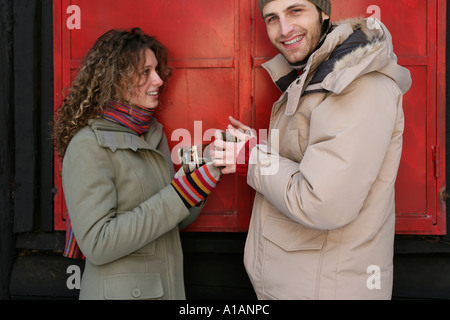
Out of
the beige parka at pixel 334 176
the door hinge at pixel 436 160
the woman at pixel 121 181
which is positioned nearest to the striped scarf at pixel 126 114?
the woman at pixel 121 181

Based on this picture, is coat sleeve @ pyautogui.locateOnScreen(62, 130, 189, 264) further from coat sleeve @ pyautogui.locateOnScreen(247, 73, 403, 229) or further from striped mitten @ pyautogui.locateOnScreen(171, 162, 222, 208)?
coat sleeve @ pyautogui.locateOnScreen(247, 73, 403, 229)

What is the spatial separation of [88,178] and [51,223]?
101 centimetres

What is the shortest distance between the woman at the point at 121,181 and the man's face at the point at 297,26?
66cm

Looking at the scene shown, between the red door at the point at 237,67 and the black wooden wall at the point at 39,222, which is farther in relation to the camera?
the black wooden wall at the point at 39,222

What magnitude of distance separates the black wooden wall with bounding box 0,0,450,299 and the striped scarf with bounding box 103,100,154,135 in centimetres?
78

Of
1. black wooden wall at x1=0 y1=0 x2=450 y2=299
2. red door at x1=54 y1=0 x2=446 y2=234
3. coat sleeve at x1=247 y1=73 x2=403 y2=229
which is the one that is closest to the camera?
coat sleeve at x1=247 y1=73 x2=403 y2=229

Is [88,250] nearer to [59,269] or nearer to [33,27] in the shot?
[59,269]

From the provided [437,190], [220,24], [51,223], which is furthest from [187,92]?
[437,190]

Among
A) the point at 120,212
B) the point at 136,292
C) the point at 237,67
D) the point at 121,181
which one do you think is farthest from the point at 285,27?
the point at 136,292

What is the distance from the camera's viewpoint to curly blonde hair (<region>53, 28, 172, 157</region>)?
1.90 metres

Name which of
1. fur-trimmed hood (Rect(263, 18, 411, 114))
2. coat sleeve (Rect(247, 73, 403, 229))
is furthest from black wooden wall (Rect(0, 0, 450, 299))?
fur-trimmed hood (Rect(263, 18, 411, 114))

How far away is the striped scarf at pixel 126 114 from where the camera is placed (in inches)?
75.5

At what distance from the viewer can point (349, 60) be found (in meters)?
1.46

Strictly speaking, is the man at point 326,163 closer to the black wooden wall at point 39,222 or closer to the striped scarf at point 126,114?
the striped scarf at point 126,114
